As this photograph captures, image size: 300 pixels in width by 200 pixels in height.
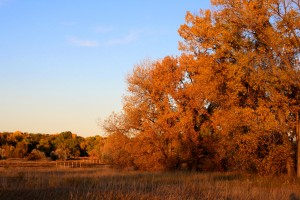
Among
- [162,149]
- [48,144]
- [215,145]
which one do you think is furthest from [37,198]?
[48,144]

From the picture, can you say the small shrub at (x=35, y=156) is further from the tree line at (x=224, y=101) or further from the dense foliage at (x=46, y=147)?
the tree line at (x=224, y=101)

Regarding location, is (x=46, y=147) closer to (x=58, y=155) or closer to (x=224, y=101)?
(x=58, y=155)

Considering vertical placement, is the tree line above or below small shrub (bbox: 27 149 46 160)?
above

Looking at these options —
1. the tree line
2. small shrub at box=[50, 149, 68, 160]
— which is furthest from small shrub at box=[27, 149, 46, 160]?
the tree line

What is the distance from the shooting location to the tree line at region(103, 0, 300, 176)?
22.1 m

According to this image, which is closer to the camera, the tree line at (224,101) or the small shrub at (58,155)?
the tree line at (224,101)

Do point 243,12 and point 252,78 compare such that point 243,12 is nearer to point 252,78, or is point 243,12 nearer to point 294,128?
point 252,78

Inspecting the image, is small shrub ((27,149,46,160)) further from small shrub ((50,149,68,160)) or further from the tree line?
the tree line

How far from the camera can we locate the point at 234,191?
1454 centimetres

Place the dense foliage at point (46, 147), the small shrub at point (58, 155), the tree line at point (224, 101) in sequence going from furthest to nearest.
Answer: the small shrub at point (58, 155)
the dense foliage at point (46, 147)
the tree line at point (224, 101)

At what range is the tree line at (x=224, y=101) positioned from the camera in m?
22.1

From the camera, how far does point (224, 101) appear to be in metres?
26.9

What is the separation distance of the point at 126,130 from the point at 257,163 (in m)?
15.2

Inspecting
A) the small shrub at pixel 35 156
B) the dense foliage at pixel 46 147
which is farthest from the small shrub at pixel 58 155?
the small shrub at pixel 35 156
